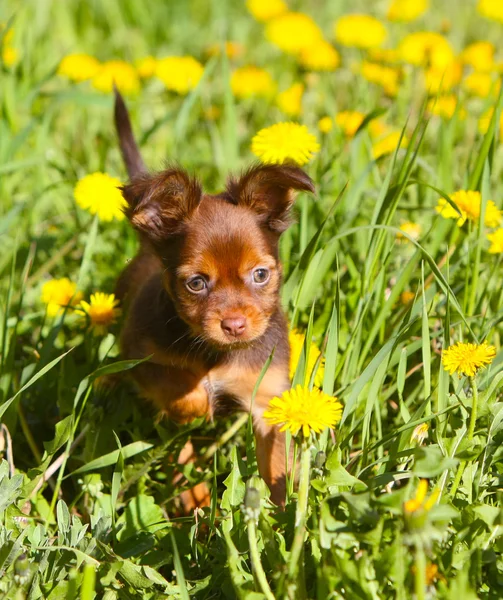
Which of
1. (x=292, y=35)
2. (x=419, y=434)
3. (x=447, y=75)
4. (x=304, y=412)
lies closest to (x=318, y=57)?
(x=292, y=35)

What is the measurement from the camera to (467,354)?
279 centimetres

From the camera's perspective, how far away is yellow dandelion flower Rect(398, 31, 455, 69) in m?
5.71

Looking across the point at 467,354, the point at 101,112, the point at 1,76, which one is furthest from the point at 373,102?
the point at 467,354

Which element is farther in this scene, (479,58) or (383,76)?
(479,58)

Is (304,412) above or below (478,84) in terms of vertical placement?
below

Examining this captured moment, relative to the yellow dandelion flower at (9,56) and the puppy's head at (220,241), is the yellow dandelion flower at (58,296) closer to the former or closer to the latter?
the puppy's head at (220,241)

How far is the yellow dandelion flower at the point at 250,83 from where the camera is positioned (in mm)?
Answer: 6250

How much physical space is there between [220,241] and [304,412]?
3.21ft

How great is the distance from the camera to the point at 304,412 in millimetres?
2508

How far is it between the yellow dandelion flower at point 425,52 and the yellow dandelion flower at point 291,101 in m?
0.75

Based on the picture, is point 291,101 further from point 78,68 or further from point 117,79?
point 78,68

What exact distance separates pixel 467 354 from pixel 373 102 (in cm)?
367

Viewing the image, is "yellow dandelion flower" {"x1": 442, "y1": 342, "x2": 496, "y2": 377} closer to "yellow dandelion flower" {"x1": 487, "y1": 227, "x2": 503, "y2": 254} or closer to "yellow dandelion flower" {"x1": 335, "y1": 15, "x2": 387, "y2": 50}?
"yellow dandelion flower" {"x1": 487, "y1": 227, "x2": 503, "y2": 254}

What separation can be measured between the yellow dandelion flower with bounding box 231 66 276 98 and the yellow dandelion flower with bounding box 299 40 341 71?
323 millimetres
